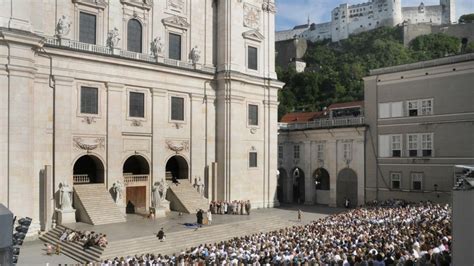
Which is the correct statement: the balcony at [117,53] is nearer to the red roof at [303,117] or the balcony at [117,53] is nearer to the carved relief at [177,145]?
the carved relief at [177,145]

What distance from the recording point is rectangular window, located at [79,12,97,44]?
32219 millimetres

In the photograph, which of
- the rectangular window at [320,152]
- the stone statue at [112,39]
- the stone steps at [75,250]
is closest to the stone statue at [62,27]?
the stone statue at [112,39]

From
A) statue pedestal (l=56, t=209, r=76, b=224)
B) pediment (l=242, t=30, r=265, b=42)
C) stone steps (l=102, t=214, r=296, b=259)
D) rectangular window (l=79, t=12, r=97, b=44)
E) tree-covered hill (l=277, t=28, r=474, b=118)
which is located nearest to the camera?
stone steps (l=102, t=214, r=296, b=259)

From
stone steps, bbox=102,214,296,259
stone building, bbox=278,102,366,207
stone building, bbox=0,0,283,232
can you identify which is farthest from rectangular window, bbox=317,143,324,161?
stone steps, bbox=102,214,296,259

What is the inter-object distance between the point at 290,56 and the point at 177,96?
8387 centimetres

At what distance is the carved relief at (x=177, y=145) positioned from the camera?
36.1 metres

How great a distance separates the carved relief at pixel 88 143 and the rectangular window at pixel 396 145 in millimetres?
24976

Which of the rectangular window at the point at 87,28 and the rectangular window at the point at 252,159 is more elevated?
the rectangular window at the point at 87,28

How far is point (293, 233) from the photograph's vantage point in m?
23.9

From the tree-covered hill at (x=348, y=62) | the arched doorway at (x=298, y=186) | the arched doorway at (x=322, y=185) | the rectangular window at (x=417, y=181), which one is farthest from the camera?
the tree-covered hill at (x=348, y=62)

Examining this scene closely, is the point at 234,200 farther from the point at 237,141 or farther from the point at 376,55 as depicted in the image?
the point at 376,55

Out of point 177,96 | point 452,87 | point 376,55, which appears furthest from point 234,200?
point 376,55

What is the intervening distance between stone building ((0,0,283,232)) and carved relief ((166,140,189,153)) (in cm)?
9

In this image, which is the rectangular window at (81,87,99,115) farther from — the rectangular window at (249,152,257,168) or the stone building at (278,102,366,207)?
the stone building at (278,102,366,207)
